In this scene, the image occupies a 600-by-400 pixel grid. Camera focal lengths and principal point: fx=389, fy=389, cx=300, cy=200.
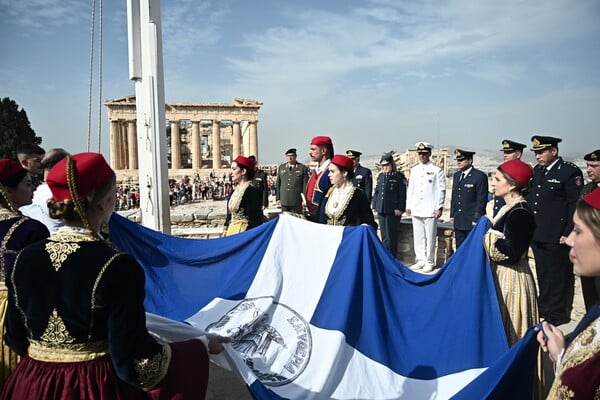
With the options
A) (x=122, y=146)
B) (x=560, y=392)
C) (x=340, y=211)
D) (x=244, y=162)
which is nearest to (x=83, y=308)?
(x=560, y=392)

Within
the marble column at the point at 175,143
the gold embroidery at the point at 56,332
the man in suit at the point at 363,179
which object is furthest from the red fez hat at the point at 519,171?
the marble column at the point at 175,143

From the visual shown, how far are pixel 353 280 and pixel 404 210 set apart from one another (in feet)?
14.6

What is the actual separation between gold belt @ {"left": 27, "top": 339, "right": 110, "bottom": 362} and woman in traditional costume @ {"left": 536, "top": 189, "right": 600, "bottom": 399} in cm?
156

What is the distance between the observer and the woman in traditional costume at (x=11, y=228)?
6.94ft

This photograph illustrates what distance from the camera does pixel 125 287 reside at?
54.3 inches

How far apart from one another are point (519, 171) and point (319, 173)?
311 centimetres

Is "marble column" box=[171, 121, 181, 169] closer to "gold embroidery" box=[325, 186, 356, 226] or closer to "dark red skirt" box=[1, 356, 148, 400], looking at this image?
Answer: "gold embroidery" box=[325, 186, 356, 226]

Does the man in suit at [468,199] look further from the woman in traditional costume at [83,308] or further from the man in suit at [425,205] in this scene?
the woman in traditional costume at [83,308]

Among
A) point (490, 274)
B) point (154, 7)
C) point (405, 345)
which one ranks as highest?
point (154, 7)

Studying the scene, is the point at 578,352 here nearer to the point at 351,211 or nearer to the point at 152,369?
the point at 152,369

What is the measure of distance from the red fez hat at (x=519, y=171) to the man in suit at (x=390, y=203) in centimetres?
399

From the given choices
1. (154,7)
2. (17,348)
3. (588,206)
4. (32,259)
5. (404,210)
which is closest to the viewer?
(588,206)

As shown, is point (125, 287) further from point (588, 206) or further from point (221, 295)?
point (221, 295)

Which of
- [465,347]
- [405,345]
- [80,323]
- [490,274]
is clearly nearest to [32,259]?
[80,323]
